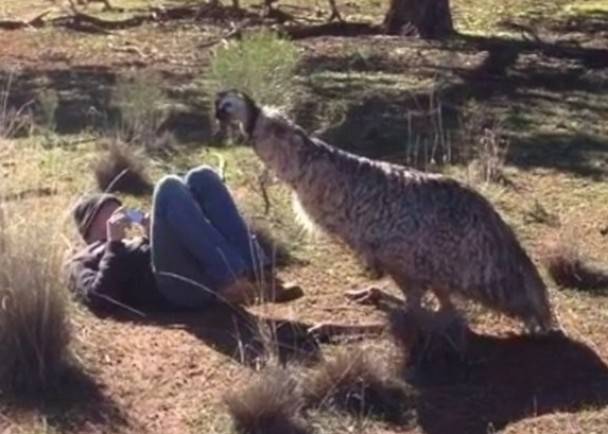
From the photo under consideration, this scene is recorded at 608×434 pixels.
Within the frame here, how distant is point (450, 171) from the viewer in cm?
1217

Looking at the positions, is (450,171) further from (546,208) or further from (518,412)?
(518,412)

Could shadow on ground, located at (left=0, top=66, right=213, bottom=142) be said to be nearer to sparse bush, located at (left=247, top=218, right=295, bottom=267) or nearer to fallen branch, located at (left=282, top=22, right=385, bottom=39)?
fallen branch, located at (left=282, top=22, right=385, bottom=39)

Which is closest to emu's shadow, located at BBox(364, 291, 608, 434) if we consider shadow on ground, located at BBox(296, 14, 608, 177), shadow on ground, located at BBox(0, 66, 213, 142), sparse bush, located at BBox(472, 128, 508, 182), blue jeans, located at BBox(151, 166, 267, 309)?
blue jeans, located at BBox(151, 166, 267, 309)

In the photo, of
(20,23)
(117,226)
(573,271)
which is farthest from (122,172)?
(20,23)

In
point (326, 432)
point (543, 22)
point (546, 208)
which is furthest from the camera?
point (543, 22)

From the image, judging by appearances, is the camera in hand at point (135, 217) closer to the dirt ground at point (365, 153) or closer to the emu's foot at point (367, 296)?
the dirt ground at point (365, 153)

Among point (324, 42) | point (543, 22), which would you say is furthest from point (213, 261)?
point (543, 22)

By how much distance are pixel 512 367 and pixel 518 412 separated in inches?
21.9

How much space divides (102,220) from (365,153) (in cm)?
412

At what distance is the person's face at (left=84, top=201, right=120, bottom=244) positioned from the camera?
9125 mm

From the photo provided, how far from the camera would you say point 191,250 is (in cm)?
874

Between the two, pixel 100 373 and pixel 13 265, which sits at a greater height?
pixel 13 265

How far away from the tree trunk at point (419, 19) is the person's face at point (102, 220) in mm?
9726

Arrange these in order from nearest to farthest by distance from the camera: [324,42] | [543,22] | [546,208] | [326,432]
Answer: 1. [326,432]
2. [546,208]
3. [324,42]
4. [543,22]
